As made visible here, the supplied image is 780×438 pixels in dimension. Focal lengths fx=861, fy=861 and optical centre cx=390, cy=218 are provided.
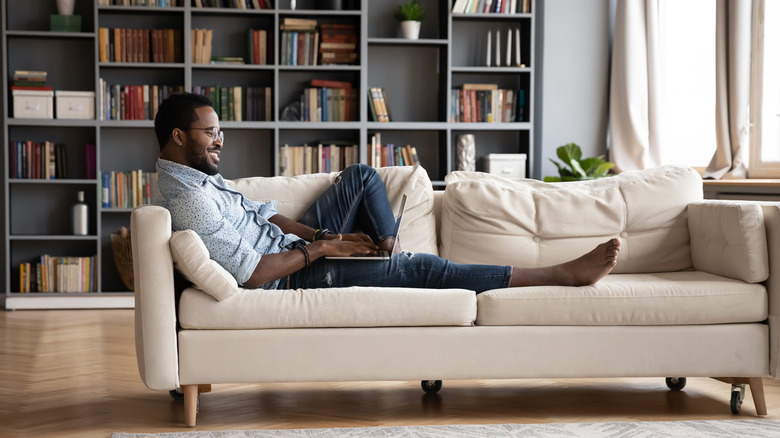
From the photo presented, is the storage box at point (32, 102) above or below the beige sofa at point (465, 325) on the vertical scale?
above

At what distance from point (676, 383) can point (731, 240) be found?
23.2 inches

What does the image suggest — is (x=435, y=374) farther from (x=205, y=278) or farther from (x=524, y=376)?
(x=205, y=278)

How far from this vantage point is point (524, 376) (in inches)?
108

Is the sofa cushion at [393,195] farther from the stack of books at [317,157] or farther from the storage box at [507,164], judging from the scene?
the storage box at [507,164]

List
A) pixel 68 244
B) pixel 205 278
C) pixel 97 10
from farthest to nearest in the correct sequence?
pixel 68 244, pixel 97 10, pixel 205 278

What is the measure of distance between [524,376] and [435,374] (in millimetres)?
288

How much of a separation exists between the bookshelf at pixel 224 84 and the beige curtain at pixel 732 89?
4.10 feet

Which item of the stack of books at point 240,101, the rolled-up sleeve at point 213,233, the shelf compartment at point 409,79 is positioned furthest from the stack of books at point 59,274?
the rolled-up sleeve at point 213,233

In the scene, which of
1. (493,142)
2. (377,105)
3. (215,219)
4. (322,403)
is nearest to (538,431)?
(322,403)

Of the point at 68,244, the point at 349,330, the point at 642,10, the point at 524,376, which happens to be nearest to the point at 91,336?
the point at 68,244

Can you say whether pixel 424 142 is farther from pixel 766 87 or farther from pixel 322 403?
pixel 322 403

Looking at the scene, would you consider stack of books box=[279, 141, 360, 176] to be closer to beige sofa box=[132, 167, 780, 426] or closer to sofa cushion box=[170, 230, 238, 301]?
beige sofa box=[132, 167, 780, 426]

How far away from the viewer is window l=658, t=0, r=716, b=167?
5.20m

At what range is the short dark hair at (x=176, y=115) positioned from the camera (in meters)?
2.84
